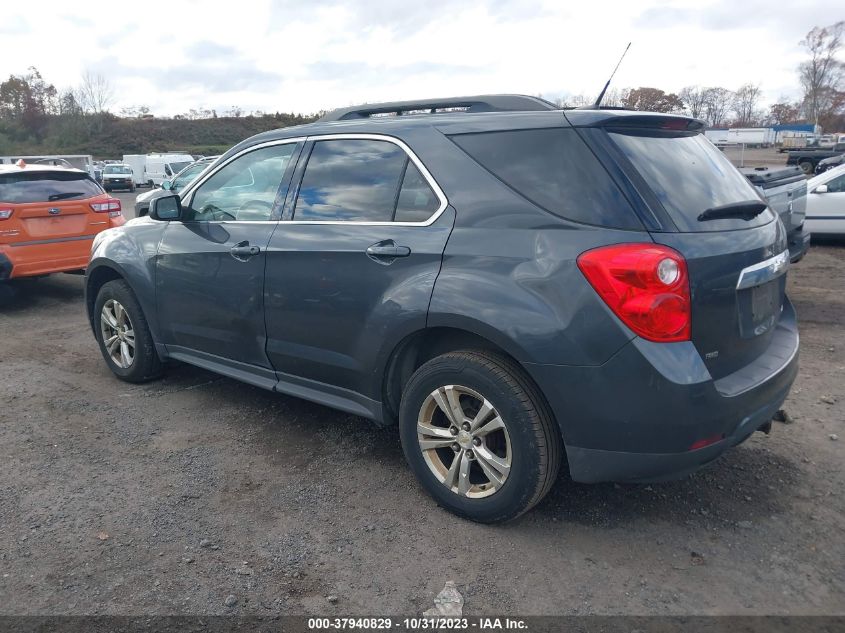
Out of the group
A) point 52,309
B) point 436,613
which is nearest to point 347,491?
point 436,613

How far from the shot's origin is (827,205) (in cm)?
1117

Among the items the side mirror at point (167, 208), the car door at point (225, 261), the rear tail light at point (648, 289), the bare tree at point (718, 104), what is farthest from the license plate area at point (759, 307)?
the bare tree at point (718, 104)

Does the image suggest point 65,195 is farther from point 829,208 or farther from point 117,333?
point 829,208

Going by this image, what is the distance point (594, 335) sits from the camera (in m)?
2.66

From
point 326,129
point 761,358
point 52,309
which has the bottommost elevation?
point 52,309

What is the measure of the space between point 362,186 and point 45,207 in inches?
230

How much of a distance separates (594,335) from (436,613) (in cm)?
121

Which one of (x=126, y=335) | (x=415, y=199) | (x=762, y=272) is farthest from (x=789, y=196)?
(x=126, y=335)

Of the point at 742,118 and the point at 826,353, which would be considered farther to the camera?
the point at 742,118

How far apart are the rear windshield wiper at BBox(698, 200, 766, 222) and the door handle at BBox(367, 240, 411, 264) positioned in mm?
1289

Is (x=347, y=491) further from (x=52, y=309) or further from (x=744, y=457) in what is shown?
(x=52, y=309)

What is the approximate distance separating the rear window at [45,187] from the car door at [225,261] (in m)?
4.28

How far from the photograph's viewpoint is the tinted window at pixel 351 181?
3.44 m

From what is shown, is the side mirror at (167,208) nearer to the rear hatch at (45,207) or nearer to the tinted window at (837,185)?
the rear hatch at (45,207)
